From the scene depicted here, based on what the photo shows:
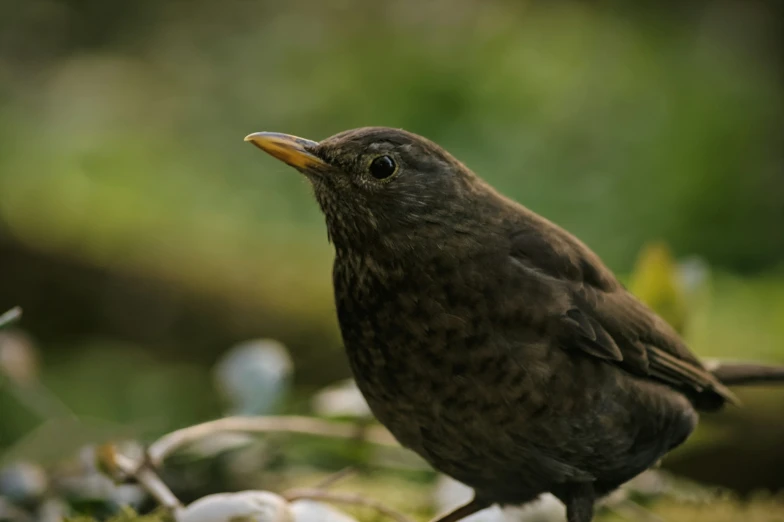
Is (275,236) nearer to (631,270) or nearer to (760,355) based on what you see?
(631,270)

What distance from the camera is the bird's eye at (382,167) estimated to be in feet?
5.86

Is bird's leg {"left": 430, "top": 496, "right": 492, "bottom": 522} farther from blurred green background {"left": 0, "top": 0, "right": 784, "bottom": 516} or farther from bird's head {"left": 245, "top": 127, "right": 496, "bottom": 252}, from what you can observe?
blurred green background {"left": 0, "top": 0, "right": 784, "bottom": 516}

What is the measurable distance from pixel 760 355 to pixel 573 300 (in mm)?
1967

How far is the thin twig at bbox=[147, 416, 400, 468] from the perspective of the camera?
2014 mm

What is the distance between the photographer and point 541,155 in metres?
5.87

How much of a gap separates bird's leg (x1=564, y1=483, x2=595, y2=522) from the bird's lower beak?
32.4 inches

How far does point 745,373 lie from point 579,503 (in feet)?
2.01

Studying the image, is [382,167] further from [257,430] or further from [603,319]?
[257,430]

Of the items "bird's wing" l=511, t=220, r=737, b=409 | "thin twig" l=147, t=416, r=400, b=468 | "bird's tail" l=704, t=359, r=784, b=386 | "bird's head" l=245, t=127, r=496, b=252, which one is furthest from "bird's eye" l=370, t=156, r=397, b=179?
"bird's tail" l=704, t=359, r=784, b=386

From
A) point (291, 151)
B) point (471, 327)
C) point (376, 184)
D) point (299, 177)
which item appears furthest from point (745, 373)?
point (299, 177)

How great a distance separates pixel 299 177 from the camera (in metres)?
4.90

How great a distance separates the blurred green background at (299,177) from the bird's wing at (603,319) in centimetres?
40

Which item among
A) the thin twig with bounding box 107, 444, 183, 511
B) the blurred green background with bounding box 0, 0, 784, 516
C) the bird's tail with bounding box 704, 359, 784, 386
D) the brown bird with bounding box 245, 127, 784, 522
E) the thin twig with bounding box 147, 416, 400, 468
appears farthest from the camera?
the blurred green background with bounding box 0, 0, 784, 516

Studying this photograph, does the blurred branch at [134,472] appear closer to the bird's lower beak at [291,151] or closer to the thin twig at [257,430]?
the thin twig at [257,430]
